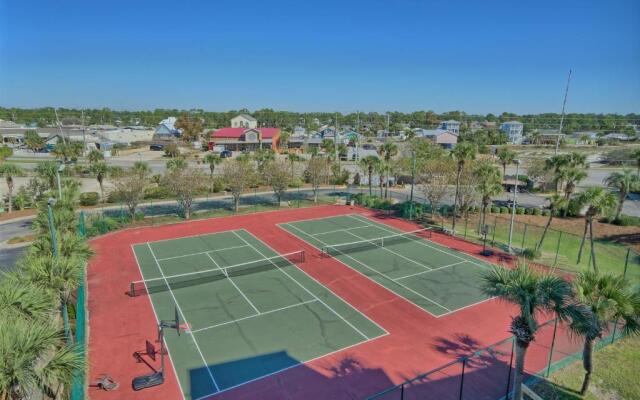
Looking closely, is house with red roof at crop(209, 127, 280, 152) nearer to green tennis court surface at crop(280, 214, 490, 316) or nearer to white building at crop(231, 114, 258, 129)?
white building at crop(231, 114, 258, 129)

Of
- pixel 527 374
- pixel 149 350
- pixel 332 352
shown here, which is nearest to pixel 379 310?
pixel 332 352

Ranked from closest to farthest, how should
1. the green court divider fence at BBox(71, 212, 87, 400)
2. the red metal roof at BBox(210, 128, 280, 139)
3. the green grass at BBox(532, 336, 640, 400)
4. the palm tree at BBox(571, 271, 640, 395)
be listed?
1. the green court divider fence at BBox(71, 212, 87, 400)
2. the palm tree at BBox(571, 271, 640, 395)
3. the green grass at BBox(532, 336, 640, 400)
4. the red metal roof at BBox(210, 128, 280, 139)

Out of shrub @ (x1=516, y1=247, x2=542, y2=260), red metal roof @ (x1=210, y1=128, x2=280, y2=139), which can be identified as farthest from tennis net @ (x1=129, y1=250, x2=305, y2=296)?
red metal roof @ (x1=210, y1=128, x2=280, y2=139)

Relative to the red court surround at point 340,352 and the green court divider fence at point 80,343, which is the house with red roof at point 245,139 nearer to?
the red court surround at point 340,352

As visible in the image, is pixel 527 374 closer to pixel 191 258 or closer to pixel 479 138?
pixel 191 258

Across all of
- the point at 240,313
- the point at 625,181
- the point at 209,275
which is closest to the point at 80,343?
the point at 240,313

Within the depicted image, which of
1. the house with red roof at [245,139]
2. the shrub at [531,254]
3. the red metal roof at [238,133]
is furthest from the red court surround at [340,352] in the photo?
the red metal roof at [238,133]

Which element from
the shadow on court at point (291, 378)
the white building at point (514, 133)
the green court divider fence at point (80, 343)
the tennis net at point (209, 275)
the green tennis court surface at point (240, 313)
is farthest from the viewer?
the white building at point (514, 133)

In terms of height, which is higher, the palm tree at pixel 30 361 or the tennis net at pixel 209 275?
the palm tree at pixel 30 361
